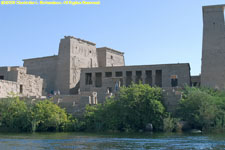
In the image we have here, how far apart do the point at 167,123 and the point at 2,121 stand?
14.0 metres

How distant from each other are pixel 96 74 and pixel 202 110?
22613mm

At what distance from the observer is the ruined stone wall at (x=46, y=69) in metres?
49.8

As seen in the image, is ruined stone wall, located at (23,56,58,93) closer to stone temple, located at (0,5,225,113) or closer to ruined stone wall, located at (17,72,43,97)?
stone temple, located at (0,5,225,113)

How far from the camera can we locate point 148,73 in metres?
48.4

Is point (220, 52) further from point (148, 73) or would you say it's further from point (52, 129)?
point (52, 129)

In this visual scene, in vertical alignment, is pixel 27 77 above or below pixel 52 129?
above

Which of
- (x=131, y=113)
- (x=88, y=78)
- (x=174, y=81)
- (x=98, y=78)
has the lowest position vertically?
(x=131, y=113)

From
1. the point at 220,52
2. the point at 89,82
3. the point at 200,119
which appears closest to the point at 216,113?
the point at 200,119

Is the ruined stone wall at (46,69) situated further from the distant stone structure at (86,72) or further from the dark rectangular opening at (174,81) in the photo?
the dark rectangular opening at (174,81)

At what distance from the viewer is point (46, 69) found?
50438 mm

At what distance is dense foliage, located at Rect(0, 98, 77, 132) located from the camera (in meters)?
31.3

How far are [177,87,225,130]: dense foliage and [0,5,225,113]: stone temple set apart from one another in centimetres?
115

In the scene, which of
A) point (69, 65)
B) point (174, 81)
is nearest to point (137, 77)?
point (174, 81)

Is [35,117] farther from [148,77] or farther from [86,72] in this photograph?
[148,77]
